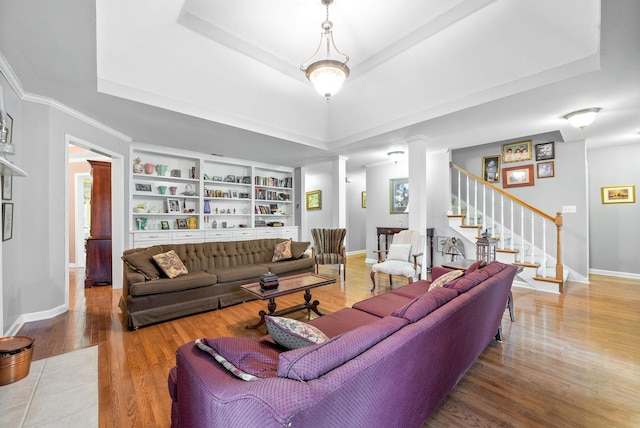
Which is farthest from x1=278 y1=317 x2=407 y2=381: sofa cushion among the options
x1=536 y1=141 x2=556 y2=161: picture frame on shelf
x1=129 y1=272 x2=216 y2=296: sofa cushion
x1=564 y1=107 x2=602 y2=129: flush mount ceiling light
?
x1=536 y1=141 x2=556 y2=161: picture frame on shelf

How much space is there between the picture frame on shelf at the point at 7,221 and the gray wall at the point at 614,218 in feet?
28.8

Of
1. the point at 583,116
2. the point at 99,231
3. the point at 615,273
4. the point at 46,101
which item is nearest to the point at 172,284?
the point at 46,101

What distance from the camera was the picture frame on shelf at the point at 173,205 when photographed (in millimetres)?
5284

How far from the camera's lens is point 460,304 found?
1.50 m

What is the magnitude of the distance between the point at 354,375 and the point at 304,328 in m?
0.53

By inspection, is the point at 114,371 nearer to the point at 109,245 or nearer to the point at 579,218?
the point at 109,245

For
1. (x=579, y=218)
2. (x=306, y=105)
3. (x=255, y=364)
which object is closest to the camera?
(x=255, y=364)

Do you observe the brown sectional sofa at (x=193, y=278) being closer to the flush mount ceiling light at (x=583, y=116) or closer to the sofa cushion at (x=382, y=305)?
the sofa cushion at (x=382, y=305)

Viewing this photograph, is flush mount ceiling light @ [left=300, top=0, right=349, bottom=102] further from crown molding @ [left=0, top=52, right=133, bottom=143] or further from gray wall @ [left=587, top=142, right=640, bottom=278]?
gray wall @ [left=587, top=142, right=640, bottom=278]

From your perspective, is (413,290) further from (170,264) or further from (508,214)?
(508,214)

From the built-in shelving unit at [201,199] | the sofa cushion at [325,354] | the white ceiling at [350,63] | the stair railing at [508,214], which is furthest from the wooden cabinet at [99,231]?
the stair railing at [508,214]

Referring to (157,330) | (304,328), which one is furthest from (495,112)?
(157,330)

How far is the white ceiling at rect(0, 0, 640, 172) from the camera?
7.67 ft

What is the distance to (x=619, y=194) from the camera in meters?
5.07
